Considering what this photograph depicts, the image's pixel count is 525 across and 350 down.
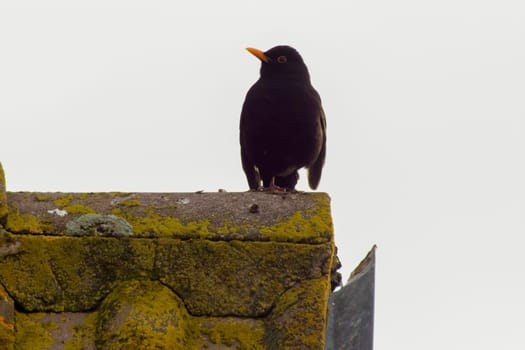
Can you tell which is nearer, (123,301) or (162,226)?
(123,301)

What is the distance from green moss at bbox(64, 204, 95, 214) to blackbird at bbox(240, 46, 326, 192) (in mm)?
Result: 2756

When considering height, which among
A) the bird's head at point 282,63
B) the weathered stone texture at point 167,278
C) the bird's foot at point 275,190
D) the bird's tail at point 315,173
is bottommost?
the weathered stone texture at point 167,278

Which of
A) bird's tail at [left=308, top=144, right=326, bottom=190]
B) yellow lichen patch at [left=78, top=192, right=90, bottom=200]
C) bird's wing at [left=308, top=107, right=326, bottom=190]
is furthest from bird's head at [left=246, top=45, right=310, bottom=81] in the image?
yellow lichen patch at [left=78, top=192, right=90, bottom=200]

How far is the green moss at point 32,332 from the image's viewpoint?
320 centimetres

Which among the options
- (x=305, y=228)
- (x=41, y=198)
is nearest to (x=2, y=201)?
(x=41, y=198)

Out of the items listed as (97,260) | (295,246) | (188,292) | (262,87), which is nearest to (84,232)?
(97,260)

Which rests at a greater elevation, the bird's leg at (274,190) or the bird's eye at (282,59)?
the bird's eye at (282,59)

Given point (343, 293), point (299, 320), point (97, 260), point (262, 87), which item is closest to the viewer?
point (299, 320)

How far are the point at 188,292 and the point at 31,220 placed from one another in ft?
2.12

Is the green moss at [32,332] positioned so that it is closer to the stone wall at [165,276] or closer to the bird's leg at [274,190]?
the stone wall at [165,276]

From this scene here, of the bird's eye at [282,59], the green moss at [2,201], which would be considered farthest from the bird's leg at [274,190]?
the bird's eye at [282,59]

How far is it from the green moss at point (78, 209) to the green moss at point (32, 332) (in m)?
0.45

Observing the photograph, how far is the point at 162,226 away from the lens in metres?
3.52

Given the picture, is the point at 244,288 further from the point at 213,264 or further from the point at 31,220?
the point at 31,220
